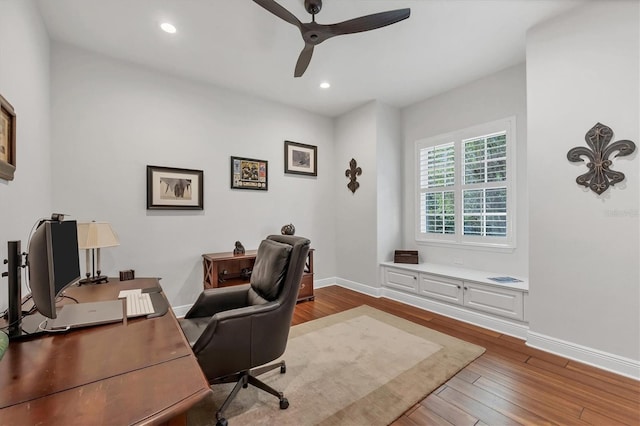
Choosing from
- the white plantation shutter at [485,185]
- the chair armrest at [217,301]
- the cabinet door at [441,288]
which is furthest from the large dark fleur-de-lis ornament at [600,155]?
the chair armrest at [217,301]

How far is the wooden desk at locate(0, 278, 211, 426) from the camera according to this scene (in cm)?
70

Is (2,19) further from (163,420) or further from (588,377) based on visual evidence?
(588,377)

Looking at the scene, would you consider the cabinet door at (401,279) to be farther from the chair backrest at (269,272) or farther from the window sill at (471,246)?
Result: the chair backrest at (269,272)

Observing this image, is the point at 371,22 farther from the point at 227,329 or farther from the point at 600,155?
the point at 227,329

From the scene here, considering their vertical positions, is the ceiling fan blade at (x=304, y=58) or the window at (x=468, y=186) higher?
the ceiling fan blade at (x=304, y=58)

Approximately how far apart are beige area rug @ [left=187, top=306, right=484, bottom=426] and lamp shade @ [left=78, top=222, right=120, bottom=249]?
4.85ft

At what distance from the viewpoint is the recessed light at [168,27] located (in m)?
2.54

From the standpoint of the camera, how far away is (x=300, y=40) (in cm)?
281

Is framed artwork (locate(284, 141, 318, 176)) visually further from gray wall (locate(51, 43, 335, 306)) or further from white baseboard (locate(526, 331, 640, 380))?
white baseboard (locate(526, 331, 640, 380))

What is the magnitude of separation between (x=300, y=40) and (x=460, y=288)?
3230 mm

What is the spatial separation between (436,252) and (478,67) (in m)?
2.44

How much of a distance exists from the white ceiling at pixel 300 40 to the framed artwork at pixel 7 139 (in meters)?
1.29

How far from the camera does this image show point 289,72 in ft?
11.2

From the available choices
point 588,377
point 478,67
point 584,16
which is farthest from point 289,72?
point 588,377
